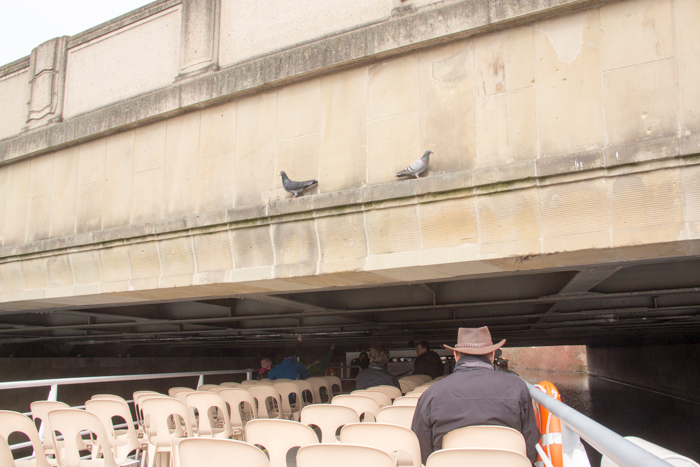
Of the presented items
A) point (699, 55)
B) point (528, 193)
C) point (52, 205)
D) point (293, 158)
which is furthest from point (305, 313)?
point (699, 55)

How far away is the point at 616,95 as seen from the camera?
5.34 metres

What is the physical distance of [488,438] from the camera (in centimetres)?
303

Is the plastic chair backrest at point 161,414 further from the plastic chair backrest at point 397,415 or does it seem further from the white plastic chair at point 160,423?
the plastic chair backrest at point 397,415

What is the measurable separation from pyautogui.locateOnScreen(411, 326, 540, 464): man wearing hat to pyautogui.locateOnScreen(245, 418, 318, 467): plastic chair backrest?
2.75ft

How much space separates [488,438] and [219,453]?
5.37 feet

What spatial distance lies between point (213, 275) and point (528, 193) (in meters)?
4.79

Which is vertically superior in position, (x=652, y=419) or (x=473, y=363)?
(x=473, y=363)

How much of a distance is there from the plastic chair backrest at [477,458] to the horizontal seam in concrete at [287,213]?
3.71m

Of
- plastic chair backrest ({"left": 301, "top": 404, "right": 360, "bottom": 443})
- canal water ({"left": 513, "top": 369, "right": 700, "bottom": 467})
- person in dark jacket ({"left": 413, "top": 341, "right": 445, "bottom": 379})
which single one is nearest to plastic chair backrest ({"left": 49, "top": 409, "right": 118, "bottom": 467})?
plastic chair backrest ({"left": 301, "top": 404, "right": 360, "bottom": 443})

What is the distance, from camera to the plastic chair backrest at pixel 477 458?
237 cm

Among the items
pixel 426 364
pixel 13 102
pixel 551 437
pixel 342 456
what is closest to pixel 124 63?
pixel 13 102

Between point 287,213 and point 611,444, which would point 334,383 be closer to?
point 287,213

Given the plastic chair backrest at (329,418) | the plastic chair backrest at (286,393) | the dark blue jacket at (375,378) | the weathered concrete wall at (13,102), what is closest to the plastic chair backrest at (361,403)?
the plastic chair backrest at (329,418)

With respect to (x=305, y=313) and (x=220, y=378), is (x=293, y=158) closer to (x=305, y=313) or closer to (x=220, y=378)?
(x=305, y=313)
